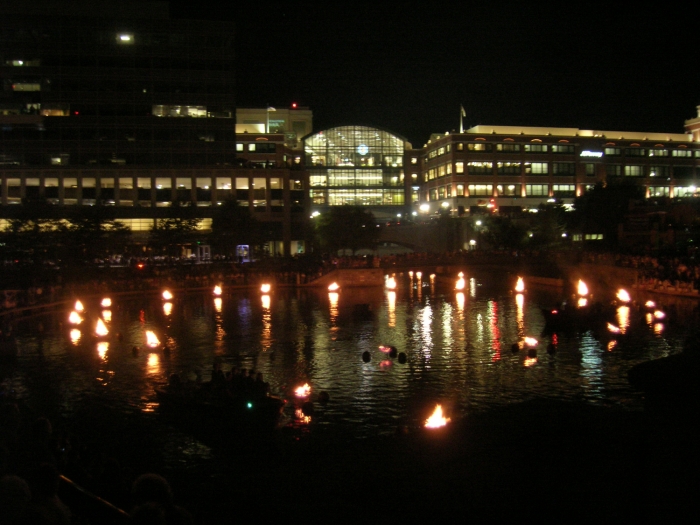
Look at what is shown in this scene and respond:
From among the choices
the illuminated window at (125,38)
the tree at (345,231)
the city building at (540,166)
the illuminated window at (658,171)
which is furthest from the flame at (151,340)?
the illuminated window at (658,171)

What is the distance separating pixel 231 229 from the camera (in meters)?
60.2

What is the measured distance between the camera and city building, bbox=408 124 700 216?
9475cm

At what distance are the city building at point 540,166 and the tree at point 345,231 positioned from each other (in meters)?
23.9

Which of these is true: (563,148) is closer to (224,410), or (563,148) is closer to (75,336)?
(75,336)

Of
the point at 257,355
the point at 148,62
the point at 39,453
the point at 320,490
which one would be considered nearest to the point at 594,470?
the point at 320,490

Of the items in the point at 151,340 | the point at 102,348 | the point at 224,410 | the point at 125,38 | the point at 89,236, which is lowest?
the point at 102,348

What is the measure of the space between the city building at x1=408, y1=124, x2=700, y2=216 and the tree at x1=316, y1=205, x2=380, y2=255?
23.9m

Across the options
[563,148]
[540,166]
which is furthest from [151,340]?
[563,148]

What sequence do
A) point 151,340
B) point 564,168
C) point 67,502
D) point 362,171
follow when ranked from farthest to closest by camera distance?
point 362,171, point 564,168, point 151,340, point 67,502

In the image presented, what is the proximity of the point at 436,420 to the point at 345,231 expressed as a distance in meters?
55.9

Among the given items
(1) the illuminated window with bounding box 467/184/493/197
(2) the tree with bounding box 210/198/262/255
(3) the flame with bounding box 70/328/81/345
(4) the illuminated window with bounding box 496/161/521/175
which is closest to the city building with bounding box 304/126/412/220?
(1) the illuminated window with bounding box 467/184/493/197

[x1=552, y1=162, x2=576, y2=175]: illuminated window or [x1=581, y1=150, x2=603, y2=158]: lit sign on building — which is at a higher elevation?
[x1=581, y1=150, x2=603, y2=158]: lit sign on building

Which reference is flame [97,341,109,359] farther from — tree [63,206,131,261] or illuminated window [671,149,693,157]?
illuminated window [671,149,693,157]

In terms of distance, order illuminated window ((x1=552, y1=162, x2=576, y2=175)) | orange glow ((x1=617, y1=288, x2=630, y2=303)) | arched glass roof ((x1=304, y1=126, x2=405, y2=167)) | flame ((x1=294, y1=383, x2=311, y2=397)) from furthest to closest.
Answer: arched glass roof ((x1=304, y1=126, x2=405, y2=167)), illuminated window ((x1=552, y1=162, x2=576, y2=175)), orange glow ((x1=617, y1=288, x2=630, y2=303)), flame ((x1=294, y1=383, x2=311, y2=397))
